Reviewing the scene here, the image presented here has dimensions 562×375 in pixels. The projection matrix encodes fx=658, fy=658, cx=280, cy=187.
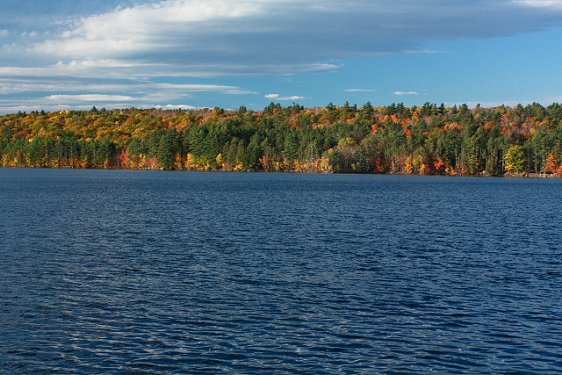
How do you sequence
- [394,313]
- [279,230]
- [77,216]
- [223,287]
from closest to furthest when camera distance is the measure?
1. [394,313]
2. [223,287]
3. [279,230]
4. [77,216]

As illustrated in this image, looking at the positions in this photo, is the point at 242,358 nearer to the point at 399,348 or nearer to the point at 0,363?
the point at 399,348

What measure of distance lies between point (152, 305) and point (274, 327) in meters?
7.50

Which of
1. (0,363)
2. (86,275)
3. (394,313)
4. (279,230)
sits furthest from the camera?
(279,230)

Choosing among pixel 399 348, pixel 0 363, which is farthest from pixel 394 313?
pixel 0 363

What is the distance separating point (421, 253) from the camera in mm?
53125

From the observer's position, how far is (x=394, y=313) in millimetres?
33031

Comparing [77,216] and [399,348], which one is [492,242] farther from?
[77,216]

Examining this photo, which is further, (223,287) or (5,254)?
(5,254)

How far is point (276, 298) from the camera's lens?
35.8 metres

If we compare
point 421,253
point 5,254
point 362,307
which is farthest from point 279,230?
point 362,307

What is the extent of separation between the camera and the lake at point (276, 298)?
86.4ft

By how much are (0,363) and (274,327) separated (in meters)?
11.6

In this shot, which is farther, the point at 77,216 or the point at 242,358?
the point at 77,216

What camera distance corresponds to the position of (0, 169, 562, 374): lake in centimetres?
2634
